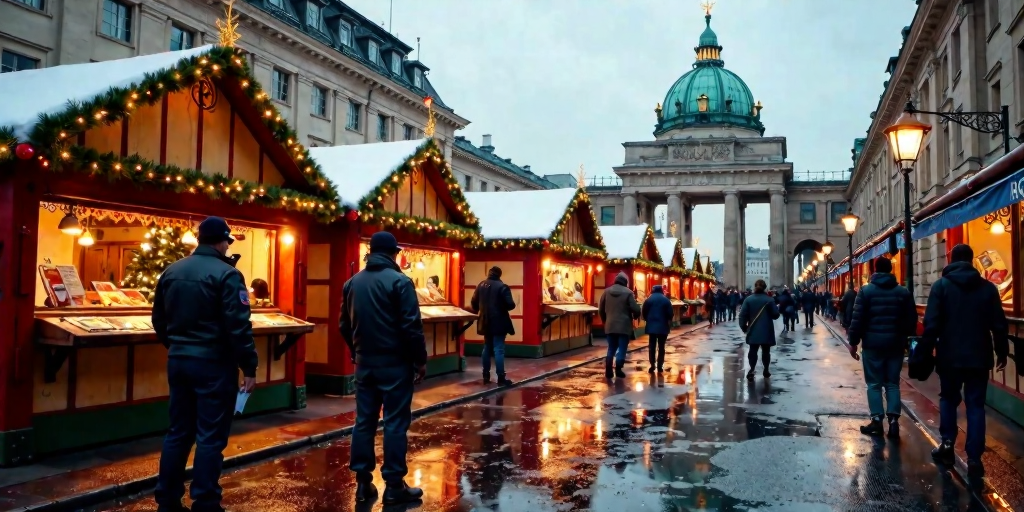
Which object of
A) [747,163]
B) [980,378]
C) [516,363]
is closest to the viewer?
[980,378]

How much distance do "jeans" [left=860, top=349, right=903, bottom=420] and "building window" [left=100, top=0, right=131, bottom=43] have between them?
2495 centimetres

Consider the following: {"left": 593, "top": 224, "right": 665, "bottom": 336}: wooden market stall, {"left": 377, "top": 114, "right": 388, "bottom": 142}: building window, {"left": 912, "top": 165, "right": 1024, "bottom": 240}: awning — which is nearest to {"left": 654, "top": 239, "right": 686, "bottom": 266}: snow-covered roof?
{"left": 593, "top": 224, "right": 665, "bottom": 336}: wooden market stall

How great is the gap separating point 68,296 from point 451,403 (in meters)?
5.34

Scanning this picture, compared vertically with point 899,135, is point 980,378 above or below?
below

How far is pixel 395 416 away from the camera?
6.34m

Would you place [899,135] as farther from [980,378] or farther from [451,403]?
[451,403]

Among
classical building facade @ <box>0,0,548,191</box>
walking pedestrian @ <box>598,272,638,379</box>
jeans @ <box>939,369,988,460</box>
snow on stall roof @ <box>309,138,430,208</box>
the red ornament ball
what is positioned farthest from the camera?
classical building facade @ <box>0,0,548,191</box>

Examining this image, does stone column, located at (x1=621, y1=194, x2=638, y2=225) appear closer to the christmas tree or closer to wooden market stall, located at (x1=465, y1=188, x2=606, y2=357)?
wooden market stall, located at (x1=465, y1=188, x2=606, y2=357)

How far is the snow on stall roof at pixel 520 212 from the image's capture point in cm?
1939

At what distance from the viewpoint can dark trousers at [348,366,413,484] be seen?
6.30 metres

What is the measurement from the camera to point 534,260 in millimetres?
19469

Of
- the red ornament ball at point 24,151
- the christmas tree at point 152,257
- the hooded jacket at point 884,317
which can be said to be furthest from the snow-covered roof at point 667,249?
the red ornament ball at point 24,151

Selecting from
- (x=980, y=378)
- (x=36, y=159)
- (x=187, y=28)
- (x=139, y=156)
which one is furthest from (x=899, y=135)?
(x=187, y=28)

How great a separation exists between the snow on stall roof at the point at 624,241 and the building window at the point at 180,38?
1661 cm
